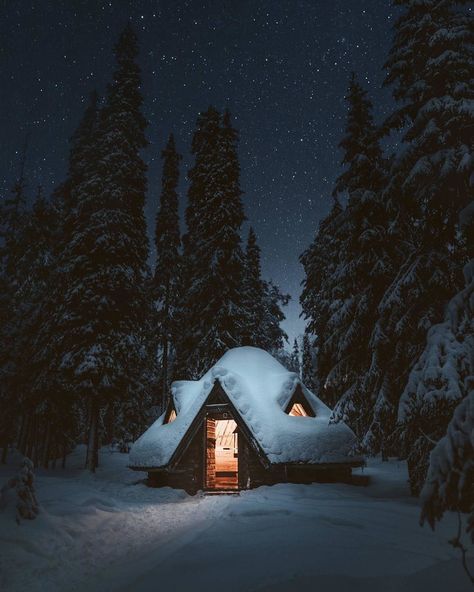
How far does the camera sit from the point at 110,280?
17.9 metres

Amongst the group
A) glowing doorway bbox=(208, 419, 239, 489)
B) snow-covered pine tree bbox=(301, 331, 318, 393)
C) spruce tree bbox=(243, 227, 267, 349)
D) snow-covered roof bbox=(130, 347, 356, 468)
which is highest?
spruce tree bbox=(243, 227, 267, 349)

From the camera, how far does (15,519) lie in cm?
763

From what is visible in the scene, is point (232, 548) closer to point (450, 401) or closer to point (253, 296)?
point (450, 401)

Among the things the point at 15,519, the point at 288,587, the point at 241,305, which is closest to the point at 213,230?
the point at 241,305

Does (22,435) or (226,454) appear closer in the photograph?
(226,454)

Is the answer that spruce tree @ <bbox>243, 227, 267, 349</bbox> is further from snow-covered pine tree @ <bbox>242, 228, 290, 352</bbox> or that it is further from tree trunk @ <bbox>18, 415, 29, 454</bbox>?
tree trunk @ <bbox>18, 415, 29, 454</bbox>

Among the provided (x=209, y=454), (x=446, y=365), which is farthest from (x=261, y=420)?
(x=446, y=365)

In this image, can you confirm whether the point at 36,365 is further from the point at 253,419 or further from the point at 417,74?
the point at 417,74

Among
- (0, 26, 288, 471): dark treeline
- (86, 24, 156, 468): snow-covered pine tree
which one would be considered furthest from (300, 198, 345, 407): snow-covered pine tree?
(86, 24, 156, 468): snow-covered pine tree

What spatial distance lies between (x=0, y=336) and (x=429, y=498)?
82.2ft

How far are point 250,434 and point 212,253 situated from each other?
11387mm

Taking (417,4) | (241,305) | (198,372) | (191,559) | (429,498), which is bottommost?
(191,559)

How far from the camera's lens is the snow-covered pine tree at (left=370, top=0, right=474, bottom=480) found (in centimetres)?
881

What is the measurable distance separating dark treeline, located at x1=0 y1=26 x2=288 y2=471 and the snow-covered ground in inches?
306
